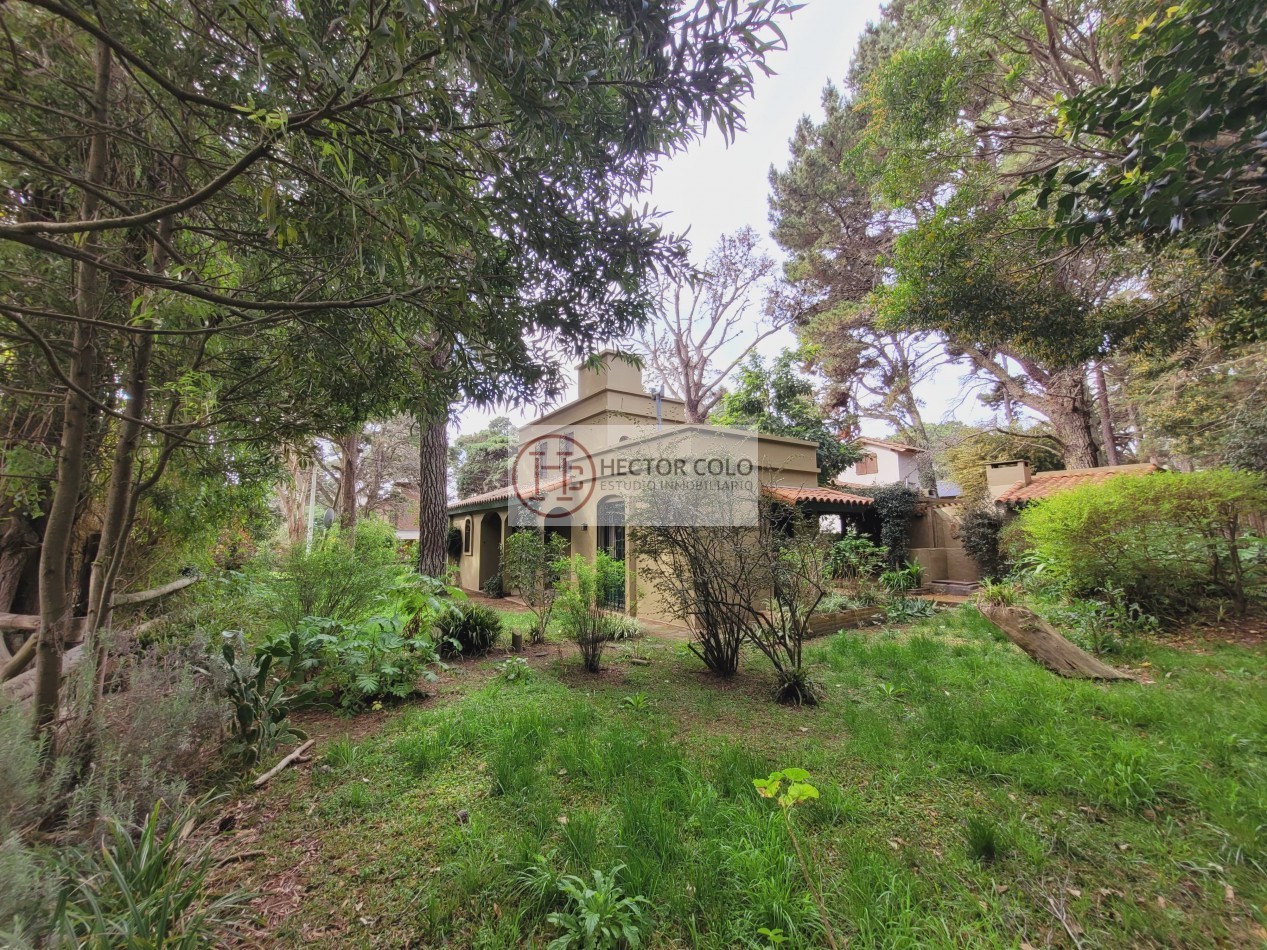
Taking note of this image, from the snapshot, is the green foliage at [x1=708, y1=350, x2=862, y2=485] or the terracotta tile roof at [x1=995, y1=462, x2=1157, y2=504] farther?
the green foliage at [x1=708, y1=350, x2=862, y2=485]

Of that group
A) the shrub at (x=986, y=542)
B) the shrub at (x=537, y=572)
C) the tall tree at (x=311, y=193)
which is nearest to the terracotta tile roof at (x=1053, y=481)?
the shrub at (x=986, y=542)

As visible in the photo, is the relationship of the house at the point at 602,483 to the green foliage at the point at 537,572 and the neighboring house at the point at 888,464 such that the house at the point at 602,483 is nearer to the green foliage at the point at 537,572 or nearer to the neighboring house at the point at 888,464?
the green foliage at the point at 537,572

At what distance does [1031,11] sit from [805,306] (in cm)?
1058

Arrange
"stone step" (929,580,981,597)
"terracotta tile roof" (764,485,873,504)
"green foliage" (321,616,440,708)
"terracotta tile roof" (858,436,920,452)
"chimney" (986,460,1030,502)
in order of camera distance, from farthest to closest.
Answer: "terracotta tile roof" (858,436,920,452), "chimney" (986,460,1030,502), "stone step" (929,580,981,597), "terracotta tile roof" (764,485,873,504), "green foliage" (321,616,440,708)

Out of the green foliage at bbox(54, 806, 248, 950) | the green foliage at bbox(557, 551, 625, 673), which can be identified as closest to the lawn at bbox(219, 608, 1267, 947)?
the green foliage at bbox(54, 806, 248, 950)

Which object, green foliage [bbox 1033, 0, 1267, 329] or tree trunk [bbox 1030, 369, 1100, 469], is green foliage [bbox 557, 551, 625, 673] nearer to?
green foliage [bbox 1033, 0, 1267, 329]

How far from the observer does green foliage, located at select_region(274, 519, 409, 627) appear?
5.44 metres

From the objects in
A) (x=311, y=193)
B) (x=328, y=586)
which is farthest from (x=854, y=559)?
(x=311, y=193)

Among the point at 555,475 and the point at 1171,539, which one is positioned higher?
the point at 555,475

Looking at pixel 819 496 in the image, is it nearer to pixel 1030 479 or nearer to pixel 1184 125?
pixel 1030 479

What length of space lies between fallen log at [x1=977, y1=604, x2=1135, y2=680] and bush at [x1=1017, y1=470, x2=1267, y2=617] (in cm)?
253

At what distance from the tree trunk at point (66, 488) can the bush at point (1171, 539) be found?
10540mm

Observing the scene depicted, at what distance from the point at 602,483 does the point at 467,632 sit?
5.06m

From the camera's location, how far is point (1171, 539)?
6234mm
